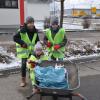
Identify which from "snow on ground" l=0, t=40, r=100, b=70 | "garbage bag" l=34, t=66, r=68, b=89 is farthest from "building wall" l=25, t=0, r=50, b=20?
"garbage bag" l=34, t=66, r=68, b=89

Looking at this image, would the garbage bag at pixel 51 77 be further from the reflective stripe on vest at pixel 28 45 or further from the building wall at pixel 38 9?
the building wall at pixel 38 9

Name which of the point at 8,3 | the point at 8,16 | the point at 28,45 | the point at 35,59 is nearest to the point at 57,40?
the point at 28,45

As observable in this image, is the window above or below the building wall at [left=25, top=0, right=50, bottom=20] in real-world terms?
above

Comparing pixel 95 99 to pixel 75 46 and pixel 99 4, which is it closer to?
pixel 75 46

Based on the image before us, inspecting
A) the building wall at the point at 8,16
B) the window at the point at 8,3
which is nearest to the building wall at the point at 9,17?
the building wall at the point at 8,16

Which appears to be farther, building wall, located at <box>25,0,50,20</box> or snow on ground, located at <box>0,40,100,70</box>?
building wall, located at <box>25,0,50,20</box>

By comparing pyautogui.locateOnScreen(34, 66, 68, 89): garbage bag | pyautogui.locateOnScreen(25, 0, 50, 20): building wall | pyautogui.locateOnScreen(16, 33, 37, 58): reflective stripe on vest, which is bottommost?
pyautogui.locateOnScreen(25, 0, 50, 20): building wall

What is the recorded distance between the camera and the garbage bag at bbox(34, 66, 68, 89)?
6.17 m

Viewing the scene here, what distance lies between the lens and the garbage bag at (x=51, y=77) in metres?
6.17

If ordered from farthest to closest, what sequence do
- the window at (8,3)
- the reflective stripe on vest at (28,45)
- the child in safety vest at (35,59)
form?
the window at (8,3), the reflective stripe on vest at (28,45), the child in safety vest at (35,59)

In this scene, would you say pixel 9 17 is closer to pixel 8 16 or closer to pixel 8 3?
pixel 8 16

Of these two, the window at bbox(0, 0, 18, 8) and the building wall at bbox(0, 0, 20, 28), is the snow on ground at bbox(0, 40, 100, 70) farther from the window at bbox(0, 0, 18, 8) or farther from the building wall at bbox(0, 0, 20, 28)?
the building wall at bbox(0, 0, 20, 28)

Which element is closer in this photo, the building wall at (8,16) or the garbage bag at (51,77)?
the garbage bag at (51,77)

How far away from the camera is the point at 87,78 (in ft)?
30.1
